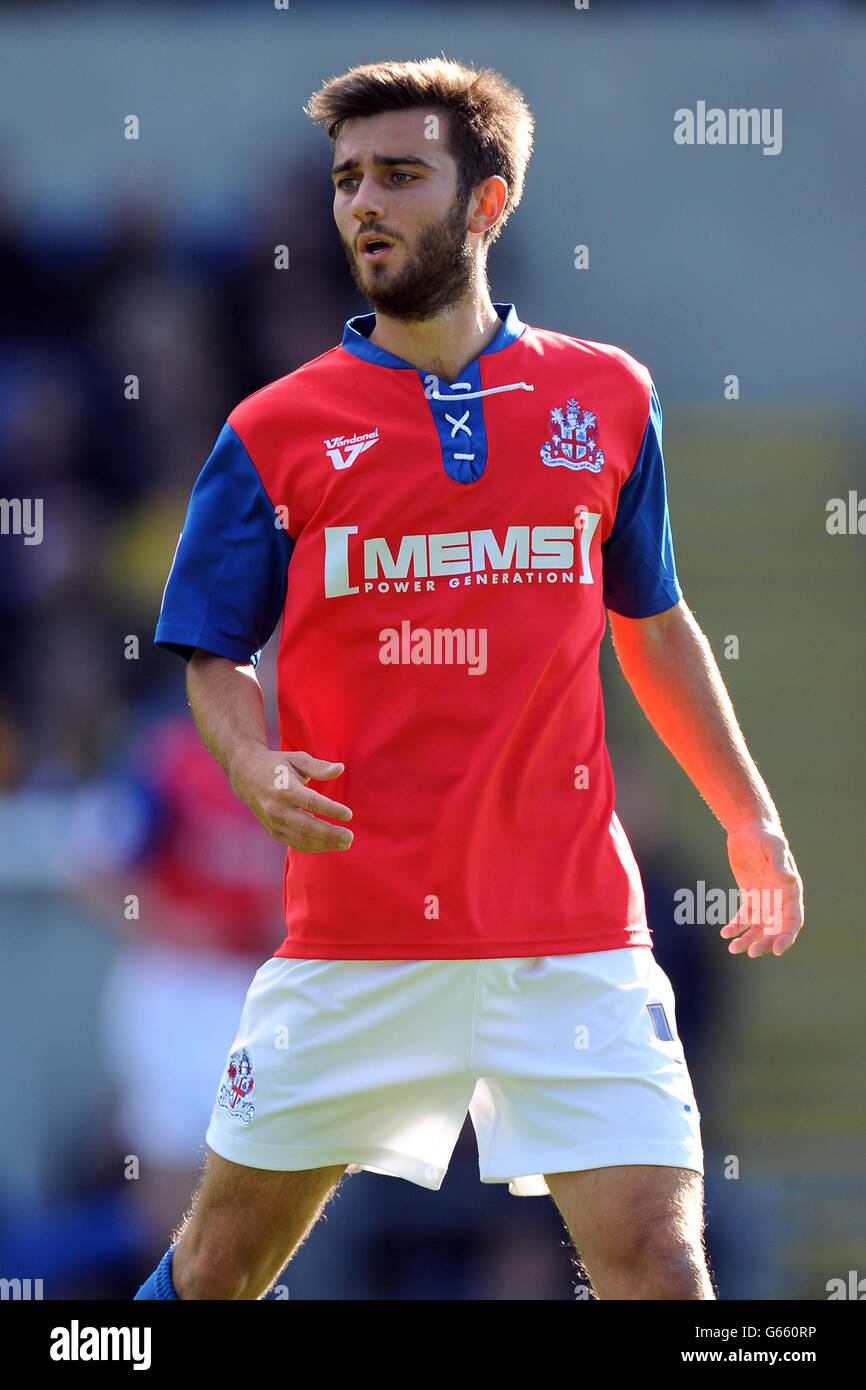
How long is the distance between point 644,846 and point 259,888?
1365mm

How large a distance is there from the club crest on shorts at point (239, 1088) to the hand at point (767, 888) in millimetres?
840

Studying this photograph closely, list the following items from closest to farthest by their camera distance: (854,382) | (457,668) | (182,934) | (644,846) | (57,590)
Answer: (457,668) < (182,934) < (644,846) < (57,590) < (854,382)

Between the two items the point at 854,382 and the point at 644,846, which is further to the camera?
the point at 854,382

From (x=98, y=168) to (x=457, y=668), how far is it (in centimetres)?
576

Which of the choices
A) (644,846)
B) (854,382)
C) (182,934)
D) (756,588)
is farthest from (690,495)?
(182,934)

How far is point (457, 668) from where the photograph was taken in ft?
9.41

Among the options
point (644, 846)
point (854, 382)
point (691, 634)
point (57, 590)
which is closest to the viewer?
point (691, 634)

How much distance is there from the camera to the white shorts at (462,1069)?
278 centimetres

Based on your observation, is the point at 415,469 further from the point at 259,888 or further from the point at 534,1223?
the point at 534,1223

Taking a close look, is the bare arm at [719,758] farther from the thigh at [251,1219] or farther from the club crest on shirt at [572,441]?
the thigh at [251,1219]

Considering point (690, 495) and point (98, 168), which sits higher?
point (98, 168)

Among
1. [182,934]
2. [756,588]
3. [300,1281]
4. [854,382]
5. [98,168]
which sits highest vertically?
[98,168]
